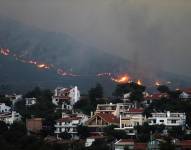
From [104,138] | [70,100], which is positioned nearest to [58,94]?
[70,100]

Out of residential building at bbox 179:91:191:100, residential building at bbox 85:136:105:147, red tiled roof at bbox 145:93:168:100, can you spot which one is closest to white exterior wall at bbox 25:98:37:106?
red tiled roof at bbox 145:93:168:100

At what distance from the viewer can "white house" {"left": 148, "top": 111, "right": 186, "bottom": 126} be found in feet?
92.3

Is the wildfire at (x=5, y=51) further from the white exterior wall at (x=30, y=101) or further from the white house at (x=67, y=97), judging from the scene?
the white exterior wall at (x=30, y=101)

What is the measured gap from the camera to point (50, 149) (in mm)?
22391

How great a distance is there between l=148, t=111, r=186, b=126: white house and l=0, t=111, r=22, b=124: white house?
5.74m

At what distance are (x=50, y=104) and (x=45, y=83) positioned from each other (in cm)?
1658

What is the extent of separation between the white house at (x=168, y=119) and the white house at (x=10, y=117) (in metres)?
5.74

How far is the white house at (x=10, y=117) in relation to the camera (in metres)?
29.9

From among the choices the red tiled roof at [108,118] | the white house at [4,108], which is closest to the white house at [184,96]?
the red tiled roof at [108,118]

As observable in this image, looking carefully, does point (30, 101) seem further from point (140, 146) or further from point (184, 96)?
point (140, 146)

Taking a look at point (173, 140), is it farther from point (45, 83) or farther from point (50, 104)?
point (45, 83)

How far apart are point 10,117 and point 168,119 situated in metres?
6.94

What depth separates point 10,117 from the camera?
100 feet

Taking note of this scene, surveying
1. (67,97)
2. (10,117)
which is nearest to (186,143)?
(10,117)
